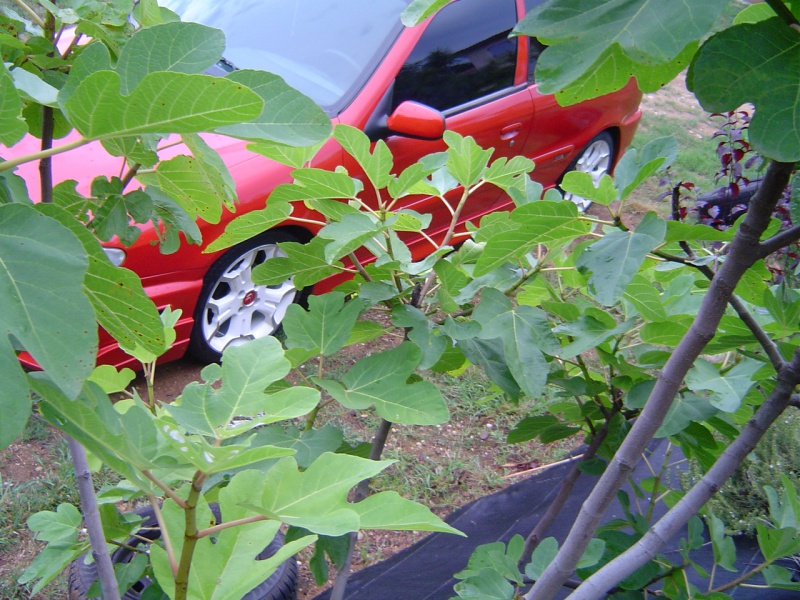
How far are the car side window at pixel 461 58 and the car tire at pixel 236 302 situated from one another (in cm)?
114

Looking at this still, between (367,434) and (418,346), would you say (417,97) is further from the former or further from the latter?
(418,346)

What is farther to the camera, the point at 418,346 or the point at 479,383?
the point at 479,383

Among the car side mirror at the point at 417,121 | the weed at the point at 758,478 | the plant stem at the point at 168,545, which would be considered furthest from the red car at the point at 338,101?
the plant stem at the point at 168,545

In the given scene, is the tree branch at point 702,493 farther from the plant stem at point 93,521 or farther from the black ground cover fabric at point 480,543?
the black ground cover fabric at point 480,543

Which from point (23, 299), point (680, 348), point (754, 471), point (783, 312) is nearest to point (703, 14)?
point (680, 348)

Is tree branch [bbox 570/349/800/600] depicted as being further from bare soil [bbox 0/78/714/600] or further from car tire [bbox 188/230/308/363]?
car tire [bbox 188/230/308/363]

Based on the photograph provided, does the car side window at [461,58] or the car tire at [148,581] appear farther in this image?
the car side window at [461,58]

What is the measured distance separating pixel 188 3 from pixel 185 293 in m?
2.02

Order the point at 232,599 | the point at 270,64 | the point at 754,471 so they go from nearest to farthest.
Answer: the point at 232,599, the point at 754,471, the point at 270,64

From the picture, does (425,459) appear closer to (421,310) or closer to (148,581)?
(148,581)

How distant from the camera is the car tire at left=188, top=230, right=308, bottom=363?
3.63m

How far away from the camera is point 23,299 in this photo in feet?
1.61

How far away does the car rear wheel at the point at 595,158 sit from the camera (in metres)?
5.62

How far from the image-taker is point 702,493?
87 cm
